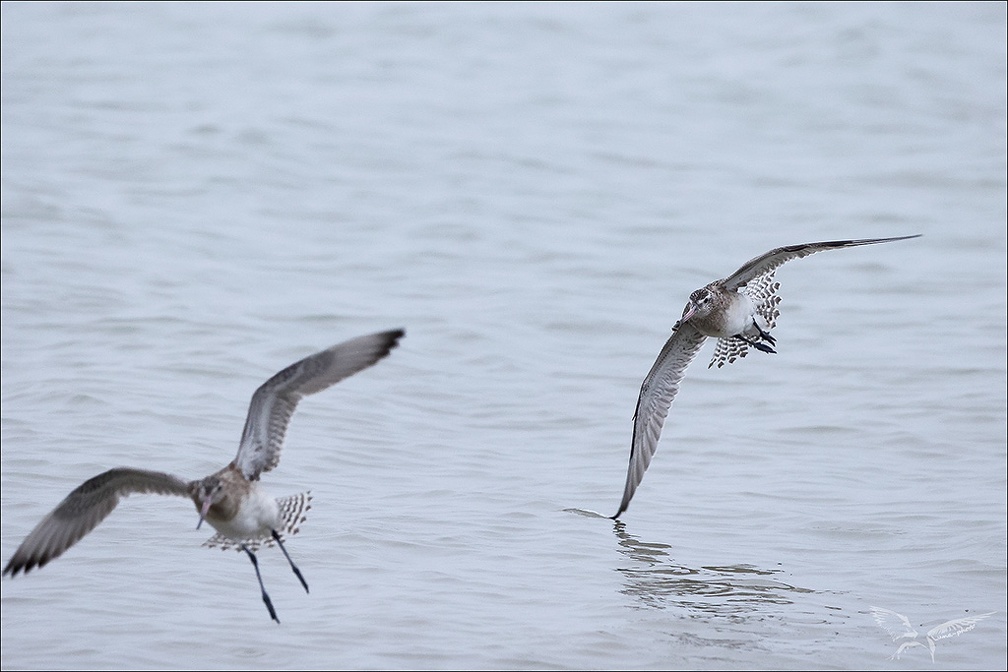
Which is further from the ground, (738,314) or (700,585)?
(738,314)

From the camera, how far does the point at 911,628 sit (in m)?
5.52

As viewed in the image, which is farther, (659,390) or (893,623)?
(659,390)

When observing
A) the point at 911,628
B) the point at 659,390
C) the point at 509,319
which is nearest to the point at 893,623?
the point at 911,628

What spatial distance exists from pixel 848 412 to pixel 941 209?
5238 mm

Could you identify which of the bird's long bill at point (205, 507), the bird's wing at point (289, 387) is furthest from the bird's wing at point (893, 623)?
the bird's long bill at point (205, 507)

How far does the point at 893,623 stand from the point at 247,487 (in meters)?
2.35

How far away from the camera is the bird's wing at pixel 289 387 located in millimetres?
5324

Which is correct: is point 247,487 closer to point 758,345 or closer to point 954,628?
point 954,628

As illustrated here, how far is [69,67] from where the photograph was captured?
54.8 feet

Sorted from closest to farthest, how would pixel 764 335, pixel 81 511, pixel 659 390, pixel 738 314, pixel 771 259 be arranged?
pixel 81 511
pixel 771 259
pixel 738 314
pixel 764 335
pixel 659 390

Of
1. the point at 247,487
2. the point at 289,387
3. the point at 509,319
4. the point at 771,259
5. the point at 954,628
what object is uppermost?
the point at 771,259

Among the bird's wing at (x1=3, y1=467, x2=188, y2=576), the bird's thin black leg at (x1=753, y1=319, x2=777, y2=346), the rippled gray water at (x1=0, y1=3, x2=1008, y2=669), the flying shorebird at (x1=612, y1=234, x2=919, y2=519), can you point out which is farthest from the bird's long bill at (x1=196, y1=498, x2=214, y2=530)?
the bird's thin black leg at (x1=753, y1=319, x2=777, y2=346)

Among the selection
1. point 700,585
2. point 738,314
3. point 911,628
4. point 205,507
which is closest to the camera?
point 205,507

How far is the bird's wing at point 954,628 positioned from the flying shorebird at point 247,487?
2149mm
